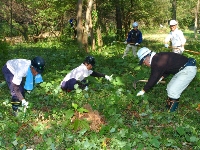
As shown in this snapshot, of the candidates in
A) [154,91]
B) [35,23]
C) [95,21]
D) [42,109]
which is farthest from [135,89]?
[35,23]

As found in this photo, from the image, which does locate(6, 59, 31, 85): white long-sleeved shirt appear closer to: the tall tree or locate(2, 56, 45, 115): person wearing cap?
locate(2, 56, 45, 115): person wearing cap

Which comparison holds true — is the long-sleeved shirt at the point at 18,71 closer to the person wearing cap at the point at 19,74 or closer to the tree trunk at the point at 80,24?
the person wearing cap at the point at 19,74

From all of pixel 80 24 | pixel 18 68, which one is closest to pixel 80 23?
pixel 80 24

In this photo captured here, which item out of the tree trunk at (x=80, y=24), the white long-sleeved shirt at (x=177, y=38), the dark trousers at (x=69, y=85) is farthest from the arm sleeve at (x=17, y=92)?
the tree trunk at (x=80, y=24)

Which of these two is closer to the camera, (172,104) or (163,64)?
(163,64)

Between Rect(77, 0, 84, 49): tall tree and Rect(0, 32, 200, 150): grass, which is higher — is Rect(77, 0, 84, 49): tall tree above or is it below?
above

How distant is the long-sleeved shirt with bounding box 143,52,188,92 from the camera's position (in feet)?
17.4

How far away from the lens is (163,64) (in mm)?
5316

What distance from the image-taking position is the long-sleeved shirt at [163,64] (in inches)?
209

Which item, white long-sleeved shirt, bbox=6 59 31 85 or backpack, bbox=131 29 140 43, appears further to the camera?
backpack, bbox=131 29 140 43

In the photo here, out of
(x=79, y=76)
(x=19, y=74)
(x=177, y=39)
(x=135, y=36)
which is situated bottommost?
(x=79, y=76)

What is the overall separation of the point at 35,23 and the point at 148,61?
18.2m

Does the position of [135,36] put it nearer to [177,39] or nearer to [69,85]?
[177,39]

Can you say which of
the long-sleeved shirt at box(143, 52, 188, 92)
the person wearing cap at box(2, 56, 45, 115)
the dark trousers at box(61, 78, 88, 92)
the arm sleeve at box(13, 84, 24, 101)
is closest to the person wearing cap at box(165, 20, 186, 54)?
the long-sleeved shirt at box(143, 52, 188, 92)
